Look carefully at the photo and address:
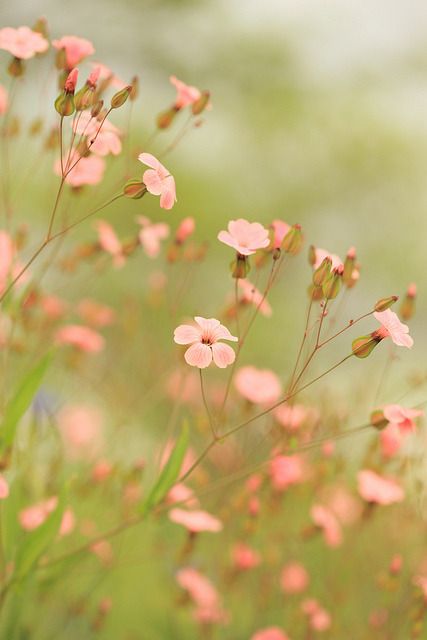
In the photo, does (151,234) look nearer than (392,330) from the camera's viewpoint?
No

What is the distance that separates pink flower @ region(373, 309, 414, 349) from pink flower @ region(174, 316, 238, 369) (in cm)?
9

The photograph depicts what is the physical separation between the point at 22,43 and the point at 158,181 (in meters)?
0.16

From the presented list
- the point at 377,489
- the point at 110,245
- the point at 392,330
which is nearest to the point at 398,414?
the point at 392,330

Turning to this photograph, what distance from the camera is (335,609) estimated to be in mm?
748

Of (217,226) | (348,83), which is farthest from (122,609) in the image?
(348,83)

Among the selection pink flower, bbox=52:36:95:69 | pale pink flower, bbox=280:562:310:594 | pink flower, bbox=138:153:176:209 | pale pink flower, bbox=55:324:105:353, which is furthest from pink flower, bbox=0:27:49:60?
pale pink flower, bbox=280:562:310:594

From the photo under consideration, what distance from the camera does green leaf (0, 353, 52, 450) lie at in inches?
20.0

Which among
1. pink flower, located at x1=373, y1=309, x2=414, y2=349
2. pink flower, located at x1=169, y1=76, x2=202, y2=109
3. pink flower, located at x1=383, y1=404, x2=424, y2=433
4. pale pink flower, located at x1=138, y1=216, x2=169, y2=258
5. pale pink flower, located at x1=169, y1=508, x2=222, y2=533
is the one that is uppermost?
pink flower, located at x1=169, y1=76, x2=202, y2=109

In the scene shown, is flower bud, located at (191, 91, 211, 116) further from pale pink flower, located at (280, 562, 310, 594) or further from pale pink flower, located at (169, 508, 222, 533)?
pale pink flower, located at (280, 562, 310, 594)

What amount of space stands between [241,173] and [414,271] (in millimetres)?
653

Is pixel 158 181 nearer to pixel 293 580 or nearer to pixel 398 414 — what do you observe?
pixel 398 414

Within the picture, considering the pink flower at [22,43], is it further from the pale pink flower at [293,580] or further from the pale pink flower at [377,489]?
the pale pink flower at [293,580]

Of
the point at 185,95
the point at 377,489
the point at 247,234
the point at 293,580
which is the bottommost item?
the point at 293,580

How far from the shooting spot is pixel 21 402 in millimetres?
509
